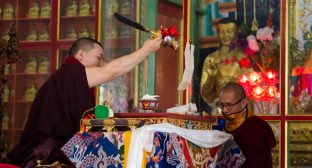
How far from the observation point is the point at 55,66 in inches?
321

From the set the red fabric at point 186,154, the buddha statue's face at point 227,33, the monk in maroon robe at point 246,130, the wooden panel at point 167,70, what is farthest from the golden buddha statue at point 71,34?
the red fabric at point 186,154

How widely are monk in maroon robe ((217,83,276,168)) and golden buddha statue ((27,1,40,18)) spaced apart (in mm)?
3579

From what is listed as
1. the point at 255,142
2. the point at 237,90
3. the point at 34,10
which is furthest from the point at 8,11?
the point at 255,142

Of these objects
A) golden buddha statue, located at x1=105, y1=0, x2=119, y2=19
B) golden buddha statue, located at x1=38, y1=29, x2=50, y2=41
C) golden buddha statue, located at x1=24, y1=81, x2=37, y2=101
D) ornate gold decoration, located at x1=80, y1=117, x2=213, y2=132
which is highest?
golden buddha statue, located at x1=105, y1=0, x2=119, y2=19

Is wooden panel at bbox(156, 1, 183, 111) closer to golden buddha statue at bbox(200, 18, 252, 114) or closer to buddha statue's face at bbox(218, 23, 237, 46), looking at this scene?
golden buddha statue at bbox(200, 18, 252, 114)

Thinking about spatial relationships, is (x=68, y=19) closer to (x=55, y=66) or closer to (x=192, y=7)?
(x=55, y=66)

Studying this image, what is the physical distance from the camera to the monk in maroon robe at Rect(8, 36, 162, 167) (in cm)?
459

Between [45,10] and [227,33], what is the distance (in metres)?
2.34

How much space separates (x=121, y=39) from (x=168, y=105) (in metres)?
0.93

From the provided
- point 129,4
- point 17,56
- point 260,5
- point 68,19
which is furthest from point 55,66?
point 260,5

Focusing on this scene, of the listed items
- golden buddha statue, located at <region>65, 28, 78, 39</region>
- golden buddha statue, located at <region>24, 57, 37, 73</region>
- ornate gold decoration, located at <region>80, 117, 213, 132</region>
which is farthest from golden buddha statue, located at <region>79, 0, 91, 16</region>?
ornate gold decoration, located at <region>80, 117, 213, 132</region>

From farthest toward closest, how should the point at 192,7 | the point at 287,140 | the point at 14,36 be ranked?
the point at 192,7 < the point at 287,140 < the point at 14,36

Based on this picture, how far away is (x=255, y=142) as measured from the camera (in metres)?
5.34

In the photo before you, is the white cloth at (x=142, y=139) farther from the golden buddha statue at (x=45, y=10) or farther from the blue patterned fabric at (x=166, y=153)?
the golden buddha statue at (x=45, y=10)
